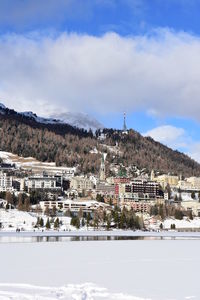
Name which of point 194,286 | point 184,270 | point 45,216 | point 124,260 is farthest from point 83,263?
point 45,216

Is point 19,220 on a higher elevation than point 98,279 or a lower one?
higher

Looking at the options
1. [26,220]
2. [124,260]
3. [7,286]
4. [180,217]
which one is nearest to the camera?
[7,286]

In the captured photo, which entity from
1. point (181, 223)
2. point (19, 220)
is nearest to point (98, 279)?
point (19, 220)

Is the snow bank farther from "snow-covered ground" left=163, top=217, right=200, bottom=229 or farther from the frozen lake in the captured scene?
"snow-covered ground" left=163, top=217, right=200, bottom=229

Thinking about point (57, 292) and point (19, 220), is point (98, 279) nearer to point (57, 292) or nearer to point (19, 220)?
point (57, 292)

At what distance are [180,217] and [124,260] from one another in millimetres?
167930

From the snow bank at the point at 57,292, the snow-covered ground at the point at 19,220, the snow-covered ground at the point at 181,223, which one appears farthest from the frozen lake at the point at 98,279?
the snow-covered ground at the point at 181,223

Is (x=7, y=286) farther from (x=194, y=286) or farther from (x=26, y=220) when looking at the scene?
(x=26, y=220)

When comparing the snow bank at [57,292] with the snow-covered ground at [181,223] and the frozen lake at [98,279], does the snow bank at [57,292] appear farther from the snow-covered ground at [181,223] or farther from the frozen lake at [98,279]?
the snow-covered ground at [181,223]

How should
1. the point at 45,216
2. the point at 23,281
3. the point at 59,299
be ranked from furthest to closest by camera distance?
the point at 45,216 → the point at 23,281 → the point at 59,299

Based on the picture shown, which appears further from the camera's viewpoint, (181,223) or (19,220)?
(181,223)

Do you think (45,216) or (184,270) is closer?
(184,270)

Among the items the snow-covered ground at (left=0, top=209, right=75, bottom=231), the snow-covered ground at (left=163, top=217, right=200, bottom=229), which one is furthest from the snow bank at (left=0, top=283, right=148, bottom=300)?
the snow-covered ground at (left=163, top=217, right=200, bottom=229)

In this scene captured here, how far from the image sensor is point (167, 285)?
2172cm
